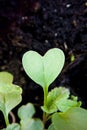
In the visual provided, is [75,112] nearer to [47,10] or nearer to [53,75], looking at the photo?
[53,75]

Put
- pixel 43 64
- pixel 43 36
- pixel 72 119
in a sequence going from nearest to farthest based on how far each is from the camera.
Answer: pixel 72 119 < pixel 43 64 < pixel 43 36

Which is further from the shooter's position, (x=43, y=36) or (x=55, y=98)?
(x=43, y=36)

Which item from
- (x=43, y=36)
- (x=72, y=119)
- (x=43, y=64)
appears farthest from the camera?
(x=43, y=36)

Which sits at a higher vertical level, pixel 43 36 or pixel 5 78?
pixel 43 36

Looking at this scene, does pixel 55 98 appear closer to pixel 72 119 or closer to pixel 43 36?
pixel 72 119

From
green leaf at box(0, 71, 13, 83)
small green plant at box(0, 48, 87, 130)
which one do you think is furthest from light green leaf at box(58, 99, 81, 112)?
green leaf at box(0, 71, 13, 83)

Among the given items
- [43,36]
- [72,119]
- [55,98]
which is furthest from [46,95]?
[43,36]

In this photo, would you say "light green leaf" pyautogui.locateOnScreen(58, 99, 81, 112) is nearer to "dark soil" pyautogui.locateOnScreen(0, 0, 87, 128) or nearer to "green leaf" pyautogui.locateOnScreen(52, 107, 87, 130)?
"green leaf" pyautogui.locateOnScreen(52, 107, 87, 130)
